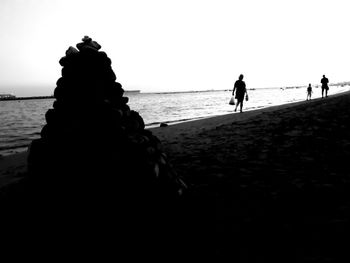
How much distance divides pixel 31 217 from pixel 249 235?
83.1 inches

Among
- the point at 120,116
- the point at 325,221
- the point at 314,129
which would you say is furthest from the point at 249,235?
the point at 314,129

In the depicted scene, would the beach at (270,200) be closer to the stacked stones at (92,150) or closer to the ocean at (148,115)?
the stacked stones at (92,150)

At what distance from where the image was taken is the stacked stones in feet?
8.12

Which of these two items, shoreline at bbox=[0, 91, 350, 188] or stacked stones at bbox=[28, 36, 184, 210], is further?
shoreline at bbox=[0, 91, 350, 188]

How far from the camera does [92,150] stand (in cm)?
254

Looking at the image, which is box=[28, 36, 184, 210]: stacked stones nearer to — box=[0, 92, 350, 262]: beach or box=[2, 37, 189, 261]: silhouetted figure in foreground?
box=[2, 37, 189, 261]: silhouetted figure in foreground

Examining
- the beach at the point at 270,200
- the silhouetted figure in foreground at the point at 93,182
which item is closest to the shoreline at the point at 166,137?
the beach at the point at 270,200

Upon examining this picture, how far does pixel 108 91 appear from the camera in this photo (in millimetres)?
2879

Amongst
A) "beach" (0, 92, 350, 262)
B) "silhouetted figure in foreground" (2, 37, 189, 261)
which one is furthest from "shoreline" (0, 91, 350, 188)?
"silhouetted figure in foreground" (2, 37, 189, 261)

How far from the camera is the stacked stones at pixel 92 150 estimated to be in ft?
8.12

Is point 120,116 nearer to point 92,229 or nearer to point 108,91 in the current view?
point 108,91

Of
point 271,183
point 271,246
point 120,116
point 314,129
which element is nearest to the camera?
point 271,246

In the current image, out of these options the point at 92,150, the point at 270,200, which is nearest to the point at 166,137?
the point at 270,200

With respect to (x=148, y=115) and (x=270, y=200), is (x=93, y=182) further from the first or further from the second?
(x=148, y=115)
